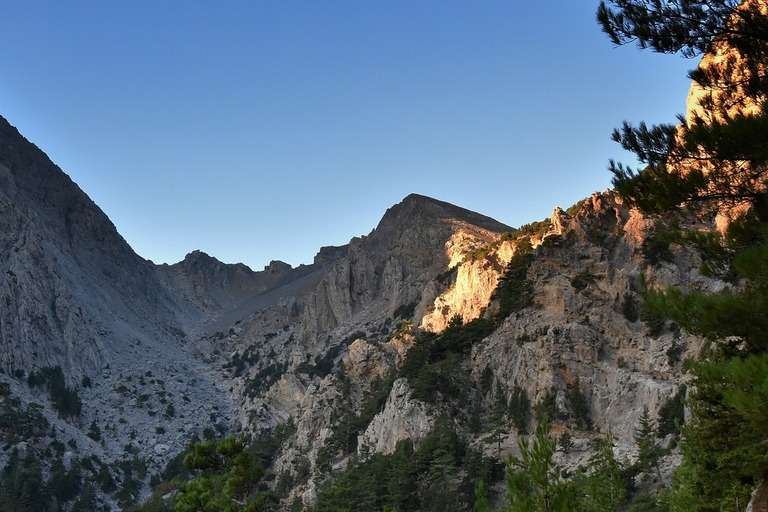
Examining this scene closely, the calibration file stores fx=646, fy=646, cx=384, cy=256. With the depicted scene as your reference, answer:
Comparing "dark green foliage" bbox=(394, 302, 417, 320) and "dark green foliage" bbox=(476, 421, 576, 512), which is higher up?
"dark green foliage" bbox=(394, 302, 417, 320)

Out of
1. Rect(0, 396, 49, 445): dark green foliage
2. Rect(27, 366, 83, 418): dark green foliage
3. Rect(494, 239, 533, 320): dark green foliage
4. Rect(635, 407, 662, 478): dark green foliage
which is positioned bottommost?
Rect(635, 407, 662, 478): dark green foliage

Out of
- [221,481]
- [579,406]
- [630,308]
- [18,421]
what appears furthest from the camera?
[18,421]

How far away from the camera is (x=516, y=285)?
190 feet

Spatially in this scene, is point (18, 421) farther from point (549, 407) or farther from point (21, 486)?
point (549, 407)

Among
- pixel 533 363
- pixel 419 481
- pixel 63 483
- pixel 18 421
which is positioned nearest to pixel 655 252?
pixel 533 363

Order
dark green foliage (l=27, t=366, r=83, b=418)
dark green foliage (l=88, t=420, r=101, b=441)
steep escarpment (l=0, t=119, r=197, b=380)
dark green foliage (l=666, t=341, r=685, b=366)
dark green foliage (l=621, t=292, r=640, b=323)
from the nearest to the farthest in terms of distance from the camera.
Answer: dark green foliage (l=666, t=341, r=685, b=366) < dark green foliage (l=621, t=292, r=640, b=323) < dark green foliage (l=88, t=420, r=101, b=441) < dark green foliage (l=27, t=366, r=83, b=418) < steep escarpment (l=0, t=119, r=197, b=380)

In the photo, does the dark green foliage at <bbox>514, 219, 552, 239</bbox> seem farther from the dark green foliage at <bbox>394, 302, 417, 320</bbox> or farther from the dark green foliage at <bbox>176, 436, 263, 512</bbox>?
the dark green foliage at <bbox>176, 436, 263, 512</bbox>

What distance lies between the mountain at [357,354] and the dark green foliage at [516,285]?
20cm

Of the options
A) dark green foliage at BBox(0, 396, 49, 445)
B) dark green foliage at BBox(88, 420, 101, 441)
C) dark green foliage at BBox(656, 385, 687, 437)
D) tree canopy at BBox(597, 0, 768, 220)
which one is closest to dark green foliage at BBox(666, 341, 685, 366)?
dark green foliage at BBox(656, 385, 687, 437)

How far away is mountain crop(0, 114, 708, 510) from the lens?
45875 millimetres

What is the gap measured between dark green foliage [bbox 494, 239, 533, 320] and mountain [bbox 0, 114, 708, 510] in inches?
8.0

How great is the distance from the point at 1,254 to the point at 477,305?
93.9 m

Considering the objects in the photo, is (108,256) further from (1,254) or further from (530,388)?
(530,388)

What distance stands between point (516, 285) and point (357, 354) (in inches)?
886
